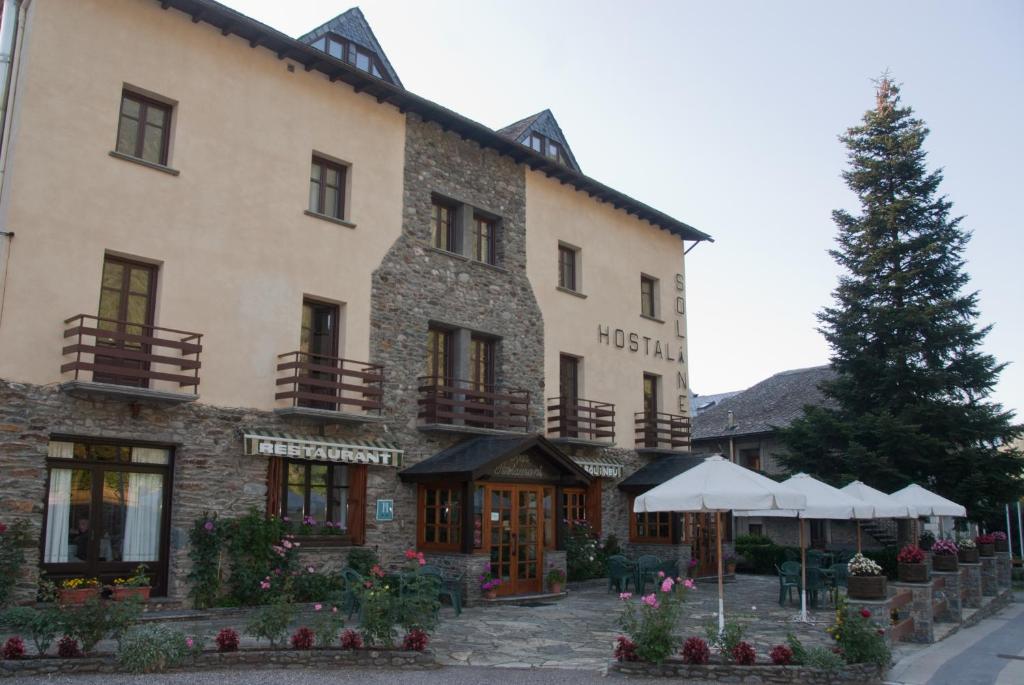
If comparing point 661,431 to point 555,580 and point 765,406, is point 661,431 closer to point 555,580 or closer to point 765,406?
point 555,580

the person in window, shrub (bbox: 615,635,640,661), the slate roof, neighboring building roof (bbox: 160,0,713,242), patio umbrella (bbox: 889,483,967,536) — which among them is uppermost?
neighboring building roof (bbox: 160,0,713,242)

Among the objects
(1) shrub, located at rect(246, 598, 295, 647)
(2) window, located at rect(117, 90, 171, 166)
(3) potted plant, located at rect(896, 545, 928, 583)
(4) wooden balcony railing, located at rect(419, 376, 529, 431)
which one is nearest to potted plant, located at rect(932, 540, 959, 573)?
(3) potted plant, located at rect(896, 545, 928, 583)

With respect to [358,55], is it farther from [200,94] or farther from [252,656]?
[252,656]

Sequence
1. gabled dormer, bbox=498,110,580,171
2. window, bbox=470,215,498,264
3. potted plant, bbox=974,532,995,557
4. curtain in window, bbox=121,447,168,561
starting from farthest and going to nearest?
gabled dormer, bbox=498,110,580,171, potted plant, bbox=974,532,995,557, window, bbox=470,215,498,264, curtain in window, bbox=121,447,168,561

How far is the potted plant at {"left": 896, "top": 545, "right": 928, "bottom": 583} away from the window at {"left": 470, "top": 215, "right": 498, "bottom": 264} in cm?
1070

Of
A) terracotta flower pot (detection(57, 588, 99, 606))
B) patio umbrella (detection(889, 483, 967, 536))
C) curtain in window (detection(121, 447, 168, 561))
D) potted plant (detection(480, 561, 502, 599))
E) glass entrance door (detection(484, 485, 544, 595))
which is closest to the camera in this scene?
terracotta flower pot (detection(57, 588, 99, 606))

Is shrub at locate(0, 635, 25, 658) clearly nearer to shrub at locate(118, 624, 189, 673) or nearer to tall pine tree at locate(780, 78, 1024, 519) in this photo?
shrub at locate(118, 624, 189, 673)

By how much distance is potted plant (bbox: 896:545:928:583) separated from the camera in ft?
45.4

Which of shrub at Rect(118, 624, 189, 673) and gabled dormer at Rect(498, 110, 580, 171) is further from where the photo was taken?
gabled dormer at Rect(498, 110, 580, 171)

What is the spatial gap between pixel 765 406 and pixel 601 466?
16244 millimetres

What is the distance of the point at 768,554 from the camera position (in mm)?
26766

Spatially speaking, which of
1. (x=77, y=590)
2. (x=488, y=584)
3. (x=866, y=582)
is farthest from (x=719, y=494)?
(x=77, y=590)

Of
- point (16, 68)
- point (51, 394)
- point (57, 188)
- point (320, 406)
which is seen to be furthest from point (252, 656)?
point (16, 68)

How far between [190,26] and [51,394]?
6749mm
